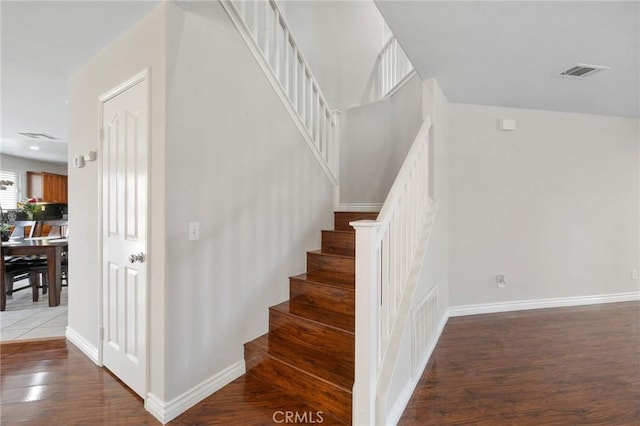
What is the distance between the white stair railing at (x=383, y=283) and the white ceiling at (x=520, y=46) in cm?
85

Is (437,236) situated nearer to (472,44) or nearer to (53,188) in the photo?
(472,44)

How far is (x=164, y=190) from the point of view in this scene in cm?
166

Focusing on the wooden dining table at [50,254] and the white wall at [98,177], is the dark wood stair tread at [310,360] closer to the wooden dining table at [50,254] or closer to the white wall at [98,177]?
the white wall at [98,177]

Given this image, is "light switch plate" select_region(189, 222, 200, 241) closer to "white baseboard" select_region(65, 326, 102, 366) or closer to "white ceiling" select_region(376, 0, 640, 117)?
"white baseboard" select_region(65, 326, 102, 366)

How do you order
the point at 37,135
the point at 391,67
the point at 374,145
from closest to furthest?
1. the point at 374,145
2. the point at 391,67
3. the point at 37,135

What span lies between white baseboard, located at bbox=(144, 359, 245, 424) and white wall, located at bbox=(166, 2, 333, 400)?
0.03 m

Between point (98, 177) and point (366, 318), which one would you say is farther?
point (98, 177)

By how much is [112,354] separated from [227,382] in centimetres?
91

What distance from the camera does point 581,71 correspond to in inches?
103

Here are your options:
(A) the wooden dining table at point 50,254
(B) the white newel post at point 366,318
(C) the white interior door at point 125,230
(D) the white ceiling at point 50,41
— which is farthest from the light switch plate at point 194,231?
(A) the wooden dining table at point 50,254

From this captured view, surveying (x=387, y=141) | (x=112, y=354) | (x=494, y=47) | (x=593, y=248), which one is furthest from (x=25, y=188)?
(x=593, y=248)

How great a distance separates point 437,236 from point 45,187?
9.27m

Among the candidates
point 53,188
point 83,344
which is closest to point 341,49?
point 83,344

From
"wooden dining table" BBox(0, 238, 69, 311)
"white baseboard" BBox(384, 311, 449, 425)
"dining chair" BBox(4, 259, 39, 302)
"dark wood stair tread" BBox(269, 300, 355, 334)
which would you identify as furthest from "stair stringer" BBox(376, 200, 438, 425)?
"dining chair" BBox(4, 259, 39, 302)
